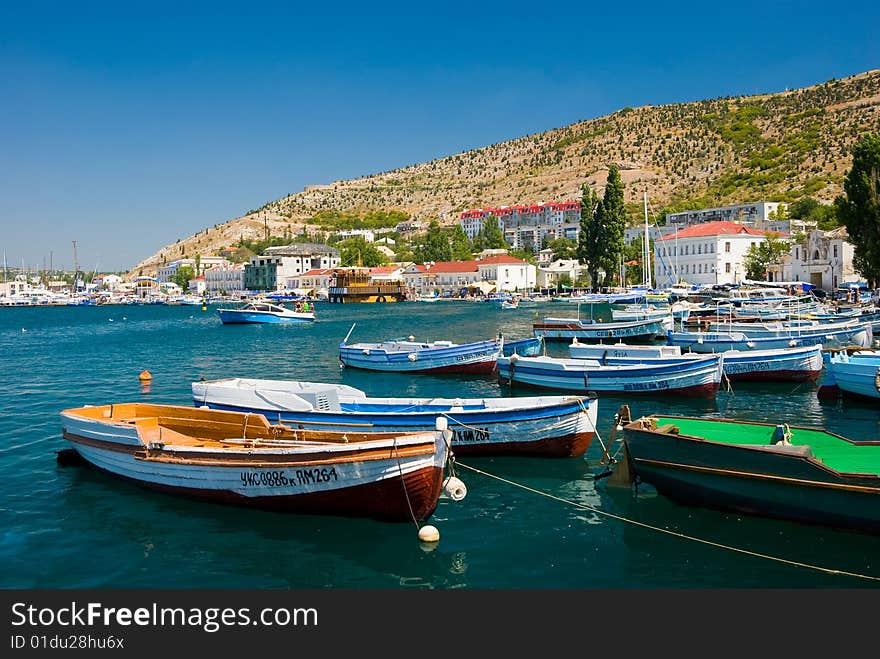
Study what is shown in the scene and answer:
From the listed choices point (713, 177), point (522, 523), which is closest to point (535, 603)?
point (522, 523)

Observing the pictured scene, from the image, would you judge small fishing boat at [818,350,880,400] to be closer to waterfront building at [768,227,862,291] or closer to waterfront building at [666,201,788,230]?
waterfront building at [768,227,862,291]

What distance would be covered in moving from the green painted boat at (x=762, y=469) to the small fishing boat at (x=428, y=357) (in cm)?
1658

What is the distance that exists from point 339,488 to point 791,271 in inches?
2906

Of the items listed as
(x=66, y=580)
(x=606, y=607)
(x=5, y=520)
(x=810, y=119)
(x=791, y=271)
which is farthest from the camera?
(x=810, y=119)

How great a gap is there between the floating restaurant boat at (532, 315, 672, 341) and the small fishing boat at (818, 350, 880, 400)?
1709cm

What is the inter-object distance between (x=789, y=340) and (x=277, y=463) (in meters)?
26.5

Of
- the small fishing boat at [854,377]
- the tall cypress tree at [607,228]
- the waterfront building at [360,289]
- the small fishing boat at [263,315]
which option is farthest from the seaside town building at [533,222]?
the small fishing boat at [854,377]

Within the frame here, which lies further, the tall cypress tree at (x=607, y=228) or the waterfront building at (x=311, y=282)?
the waterfront building at (x=311, y=282)

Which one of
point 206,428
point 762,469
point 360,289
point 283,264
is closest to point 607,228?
point 360,289

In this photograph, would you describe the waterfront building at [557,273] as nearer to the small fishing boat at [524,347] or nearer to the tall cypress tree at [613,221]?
the tall cypress tree at [613,221]

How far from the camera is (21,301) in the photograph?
553 ft

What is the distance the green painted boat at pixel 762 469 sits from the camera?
10.8 metres

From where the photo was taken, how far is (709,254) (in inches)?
3366

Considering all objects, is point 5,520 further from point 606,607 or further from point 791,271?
point 791,271
